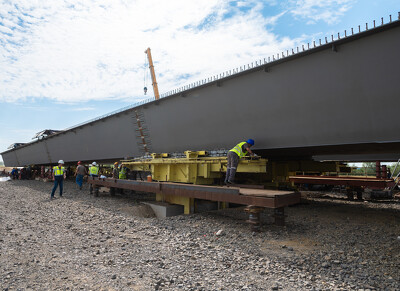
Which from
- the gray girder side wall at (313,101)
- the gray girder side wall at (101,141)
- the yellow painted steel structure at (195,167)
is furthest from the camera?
the gray girder side wall at (101,141)

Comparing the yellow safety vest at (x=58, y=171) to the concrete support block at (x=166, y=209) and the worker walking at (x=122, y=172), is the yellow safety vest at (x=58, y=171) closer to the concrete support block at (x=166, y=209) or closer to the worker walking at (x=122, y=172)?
the worker walking at (x=122, y=172)

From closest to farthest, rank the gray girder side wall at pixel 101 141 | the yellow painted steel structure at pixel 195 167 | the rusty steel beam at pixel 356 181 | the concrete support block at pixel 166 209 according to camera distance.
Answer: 1. the yellow painted steel structure at pixel 195 167
2. the concrete support block at pixel 166 209
3. the rusty steel beam at pixel 356 181
4. the gray girder side wall at pixel 101 141

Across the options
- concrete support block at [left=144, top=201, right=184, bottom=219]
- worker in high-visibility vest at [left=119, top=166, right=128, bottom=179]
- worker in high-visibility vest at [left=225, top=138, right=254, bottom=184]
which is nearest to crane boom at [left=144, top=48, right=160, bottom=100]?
worker in high-visibility vest at [left=119, top=166, right=128, bottom=179]

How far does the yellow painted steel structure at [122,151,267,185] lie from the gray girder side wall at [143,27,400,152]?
45 cm

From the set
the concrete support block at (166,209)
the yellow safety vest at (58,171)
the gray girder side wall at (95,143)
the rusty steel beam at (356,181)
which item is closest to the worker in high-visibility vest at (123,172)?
the gray girder side wall at (95,143)

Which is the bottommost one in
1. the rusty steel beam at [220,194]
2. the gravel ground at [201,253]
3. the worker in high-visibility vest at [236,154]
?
the gravel ground at [201,253]

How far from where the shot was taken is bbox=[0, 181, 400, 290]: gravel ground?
302 centimetres

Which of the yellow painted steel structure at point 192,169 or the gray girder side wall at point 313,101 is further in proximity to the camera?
the yellow painted steel structure at point 192,169

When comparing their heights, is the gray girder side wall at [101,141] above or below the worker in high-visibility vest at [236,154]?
above

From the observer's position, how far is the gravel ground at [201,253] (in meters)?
3.02

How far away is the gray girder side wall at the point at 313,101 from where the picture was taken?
4.28 metres

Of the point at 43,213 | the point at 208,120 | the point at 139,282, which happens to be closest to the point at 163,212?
the point at 208,120

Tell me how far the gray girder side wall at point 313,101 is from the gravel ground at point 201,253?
72.7 inches

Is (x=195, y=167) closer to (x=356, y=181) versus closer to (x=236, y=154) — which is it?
(x=236, y=154)
